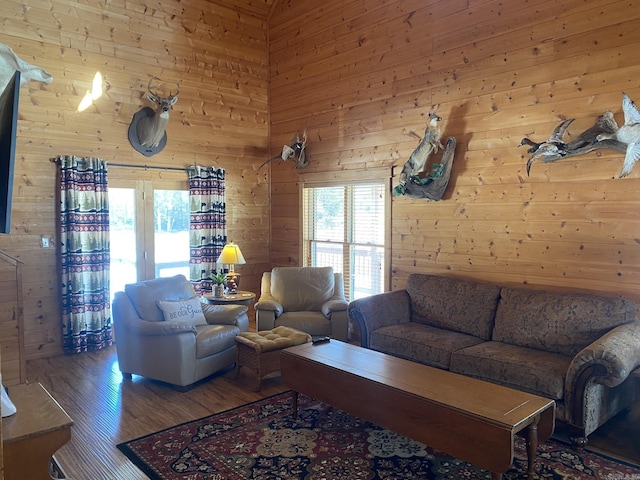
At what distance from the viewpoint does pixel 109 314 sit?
5766 millimetres

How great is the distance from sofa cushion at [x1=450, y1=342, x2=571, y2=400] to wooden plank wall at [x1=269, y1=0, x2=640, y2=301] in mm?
827

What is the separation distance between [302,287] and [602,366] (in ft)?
10.4

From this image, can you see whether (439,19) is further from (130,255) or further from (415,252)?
(130,255)

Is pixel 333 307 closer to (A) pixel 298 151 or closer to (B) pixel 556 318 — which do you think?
(B) pixel 556 318

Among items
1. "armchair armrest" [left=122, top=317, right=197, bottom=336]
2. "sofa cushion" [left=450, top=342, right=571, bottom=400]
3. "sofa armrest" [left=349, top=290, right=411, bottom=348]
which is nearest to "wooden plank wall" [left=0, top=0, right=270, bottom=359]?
"armchair armrest" [left=122, top=317, right=197, bottom=336]

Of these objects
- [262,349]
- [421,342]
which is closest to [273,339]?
[262,349]

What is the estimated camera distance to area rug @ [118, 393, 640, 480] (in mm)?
2979

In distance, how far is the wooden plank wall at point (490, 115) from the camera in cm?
397

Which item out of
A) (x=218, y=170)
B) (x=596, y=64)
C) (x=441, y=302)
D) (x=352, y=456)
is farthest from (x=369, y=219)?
(x=352, y=456)

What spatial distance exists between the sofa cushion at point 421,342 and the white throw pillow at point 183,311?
1.66 metres

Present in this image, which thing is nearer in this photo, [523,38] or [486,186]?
[523,38]

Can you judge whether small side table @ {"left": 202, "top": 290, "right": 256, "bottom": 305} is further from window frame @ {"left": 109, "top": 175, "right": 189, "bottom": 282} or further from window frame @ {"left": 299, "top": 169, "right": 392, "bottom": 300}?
window frame @ {"left": 299, "top": 169, "right": 392, "bottom": 300}

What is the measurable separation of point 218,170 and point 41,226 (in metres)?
2.22

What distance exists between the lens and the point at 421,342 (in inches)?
169
